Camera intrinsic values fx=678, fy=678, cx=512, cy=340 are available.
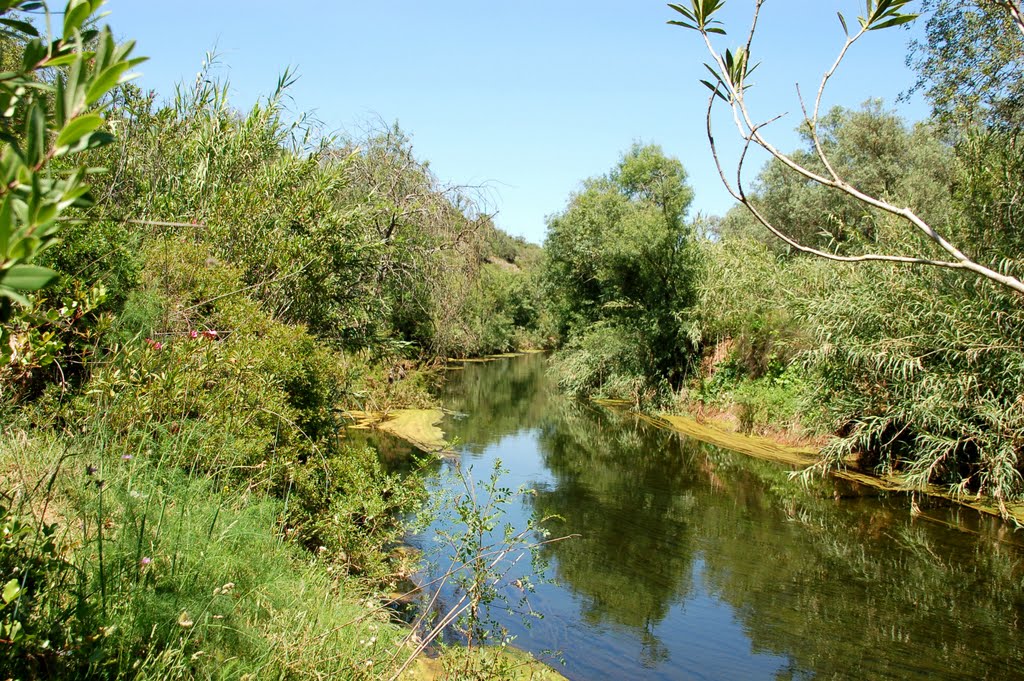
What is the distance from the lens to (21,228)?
109 centimetres

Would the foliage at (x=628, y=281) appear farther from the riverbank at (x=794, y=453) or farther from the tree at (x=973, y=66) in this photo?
the tree at (x=973, y=66)

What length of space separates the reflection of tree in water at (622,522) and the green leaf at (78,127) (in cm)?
428

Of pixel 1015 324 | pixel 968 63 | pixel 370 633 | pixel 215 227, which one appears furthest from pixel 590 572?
pixel 968 63

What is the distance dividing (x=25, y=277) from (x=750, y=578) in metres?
7.58

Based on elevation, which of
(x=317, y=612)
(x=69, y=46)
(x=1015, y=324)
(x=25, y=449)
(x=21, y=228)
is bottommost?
(x=317, y=612)

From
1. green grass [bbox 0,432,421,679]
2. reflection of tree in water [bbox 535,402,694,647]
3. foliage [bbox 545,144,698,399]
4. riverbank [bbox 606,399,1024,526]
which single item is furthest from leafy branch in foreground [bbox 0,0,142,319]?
foliage [bbox 545,144,698,399]

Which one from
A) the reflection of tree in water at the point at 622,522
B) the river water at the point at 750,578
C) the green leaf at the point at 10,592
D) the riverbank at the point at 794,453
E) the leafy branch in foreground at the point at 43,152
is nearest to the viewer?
the leafy branch in foreground at the point at 43,152

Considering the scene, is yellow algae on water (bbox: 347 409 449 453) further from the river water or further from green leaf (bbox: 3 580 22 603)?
green leaf (bbox: 3 580 22 603)

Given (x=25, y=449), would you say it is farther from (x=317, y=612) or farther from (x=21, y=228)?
(x=21, y=228)

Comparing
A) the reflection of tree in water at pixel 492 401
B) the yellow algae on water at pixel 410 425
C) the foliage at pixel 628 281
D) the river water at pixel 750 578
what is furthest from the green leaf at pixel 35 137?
the foliage at pixel 628 281

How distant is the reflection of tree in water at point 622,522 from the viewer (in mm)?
6734

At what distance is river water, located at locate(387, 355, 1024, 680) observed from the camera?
565 centimetres

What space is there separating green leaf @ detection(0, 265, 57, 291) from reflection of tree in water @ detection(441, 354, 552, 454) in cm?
939

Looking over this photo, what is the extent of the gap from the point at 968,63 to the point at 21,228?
12.5 meters
